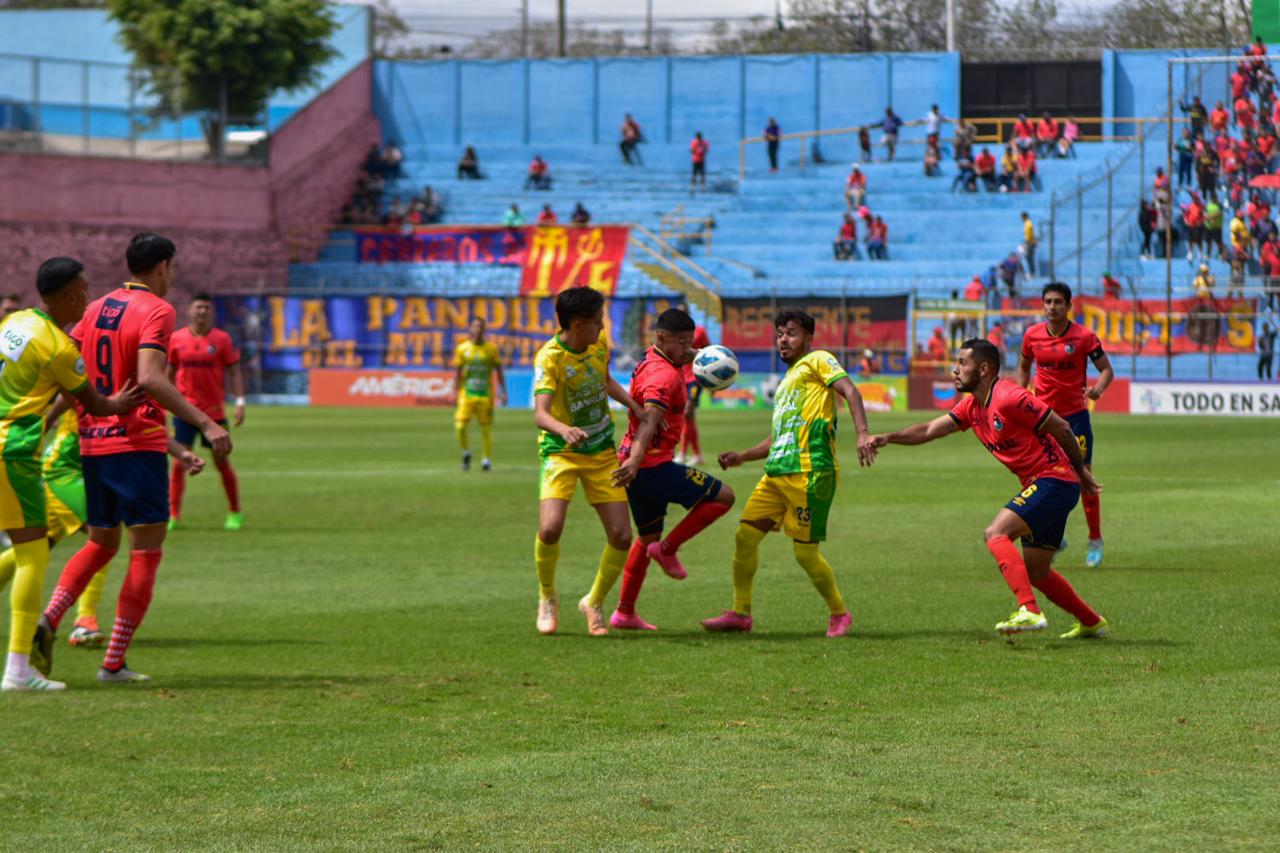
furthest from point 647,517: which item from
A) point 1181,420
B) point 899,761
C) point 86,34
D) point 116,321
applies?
A: point 86,34

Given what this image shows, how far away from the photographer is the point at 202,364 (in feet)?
59.8

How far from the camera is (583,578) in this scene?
46.7 ft

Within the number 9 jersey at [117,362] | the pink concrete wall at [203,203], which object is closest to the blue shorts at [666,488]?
the number 9 jersey at [117,362]

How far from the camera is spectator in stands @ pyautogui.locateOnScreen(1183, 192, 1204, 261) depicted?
153 ft

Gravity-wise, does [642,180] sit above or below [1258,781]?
above

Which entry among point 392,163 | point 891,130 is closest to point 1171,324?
point 891,130

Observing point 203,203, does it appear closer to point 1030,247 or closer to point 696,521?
point 1030,247

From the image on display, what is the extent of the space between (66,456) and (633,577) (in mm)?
3621

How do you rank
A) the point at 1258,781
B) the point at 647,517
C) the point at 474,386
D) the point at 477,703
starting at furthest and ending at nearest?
the point at 474,386 → the point at 647,517 → the point at 477,703 → the point at 1258,781

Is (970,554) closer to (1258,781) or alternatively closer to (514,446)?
(1258,781)

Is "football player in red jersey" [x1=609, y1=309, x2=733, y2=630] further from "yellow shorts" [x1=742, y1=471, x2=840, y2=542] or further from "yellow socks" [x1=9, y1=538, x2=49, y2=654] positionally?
"yellow socks" [x1=9, y1=538, x2=49, y2=654]

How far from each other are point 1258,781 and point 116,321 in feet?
19.6

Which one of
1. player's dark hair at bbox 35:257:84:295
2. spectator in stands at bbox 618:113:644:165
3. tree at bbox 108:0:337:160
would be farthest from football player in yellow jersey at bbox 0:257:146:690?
spectator in stands at bbox 618:113:644:165

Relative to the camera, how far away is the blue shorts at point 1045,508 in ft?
33.9
